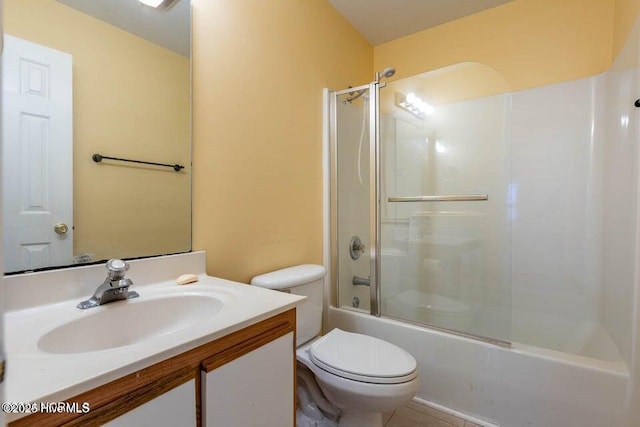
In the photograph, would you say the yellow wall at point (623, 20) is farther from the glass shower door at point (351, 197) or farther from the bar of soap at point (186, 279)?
the bar of soap at point (186, 279)

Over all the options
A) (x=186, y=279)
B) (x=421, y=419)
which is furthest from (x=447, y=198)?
(x=186, y=279)

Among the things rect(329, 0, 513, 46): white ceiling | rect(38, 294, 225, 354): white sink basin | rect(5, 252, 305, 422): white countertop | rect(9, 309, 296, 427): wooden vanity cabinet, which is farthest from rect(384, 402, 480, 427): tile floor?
rect(329, 0, 513, 46): white ceiling

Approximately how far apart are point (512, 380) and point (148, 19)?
2182 mm

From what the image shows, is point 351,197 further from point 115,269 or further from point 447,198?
point 115,269

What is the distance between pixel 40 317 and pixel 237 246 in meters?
0.71

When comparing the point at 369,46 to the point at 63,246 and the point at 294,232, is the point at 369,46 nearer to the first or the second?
the point at 294,232

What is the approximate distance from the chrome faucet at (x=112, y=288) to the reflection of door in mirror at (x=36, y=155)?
155 mm

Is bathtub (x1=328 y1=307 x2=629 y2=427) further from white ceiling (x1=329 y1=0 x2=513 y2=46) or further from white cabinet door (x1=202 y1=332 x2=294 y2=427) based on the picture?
white ceiling (x1=329 y1=0 x2=513 y2=46)

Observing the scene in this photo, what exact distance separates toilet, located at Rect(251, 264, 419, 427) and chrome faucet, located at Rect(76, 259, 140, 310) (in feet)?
1.85

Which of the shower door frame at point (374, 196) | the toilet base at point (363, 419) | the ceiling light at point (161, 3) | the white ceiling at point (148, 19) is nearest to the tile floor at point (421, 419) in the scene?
the toilet base at point (363, 419)

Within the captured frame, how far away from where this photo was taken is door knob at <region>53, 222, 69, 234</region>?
0.89 meters

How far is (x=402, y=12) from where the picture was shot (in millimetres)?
2064

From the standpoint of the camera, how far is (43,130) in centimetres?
87

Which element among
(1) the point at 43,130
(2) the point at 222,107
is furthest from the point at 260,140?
(1) the point at 43,130
